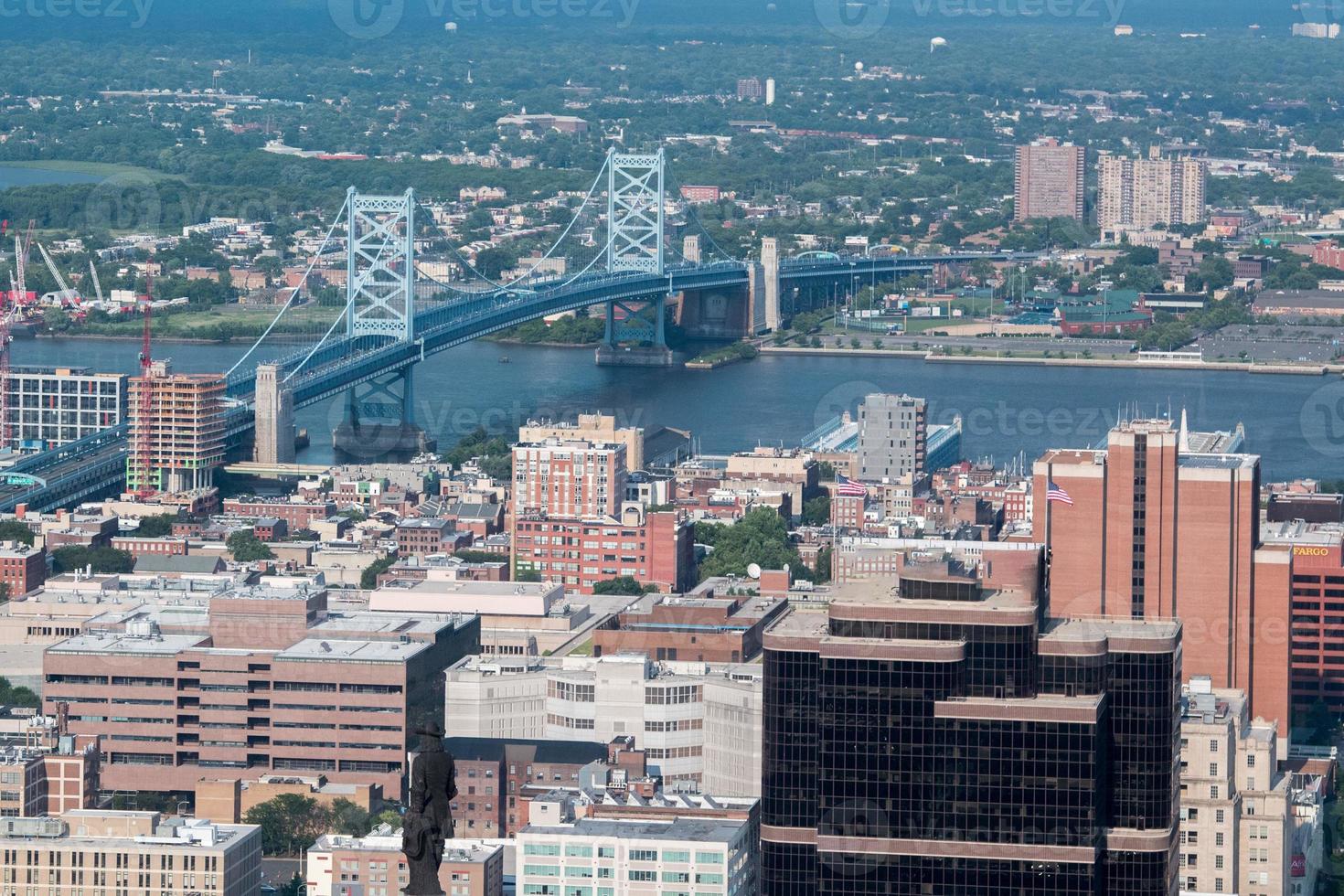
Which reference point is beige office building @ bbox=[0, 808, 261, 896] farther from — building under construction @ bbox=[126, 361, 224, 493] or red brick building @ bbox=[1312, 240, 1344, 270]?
red brick building @ bbox=[1312, 240, 1344, 270]

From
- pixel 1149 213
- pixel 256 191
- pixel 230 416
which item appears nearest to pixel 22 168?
pixel 256 191

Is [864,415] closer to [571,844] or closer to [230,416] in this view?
[230,416]

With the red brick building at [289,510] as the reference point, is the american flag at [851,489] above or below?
above

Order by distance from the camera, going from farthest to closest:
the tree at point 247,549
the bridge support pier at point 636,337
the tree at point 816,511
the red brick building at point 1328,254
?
the red brick building at point 1328,254, the bridge support pier at point 636,337, the tree at point 816,511, the tree at point 247,549

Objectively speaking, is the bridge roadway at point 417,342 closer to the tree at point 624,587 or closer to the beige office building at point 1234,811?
the tree at point 624,587

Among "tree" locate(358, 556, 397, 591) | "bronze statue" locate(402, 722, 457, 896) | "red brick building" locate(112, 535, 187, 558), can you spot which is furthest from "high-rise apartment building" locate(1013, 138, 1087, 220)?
"bronze statue" locate(402, 722, 457, 896)

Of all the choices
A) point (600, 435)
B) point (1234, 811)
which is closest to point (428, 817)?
point (1234, 811)

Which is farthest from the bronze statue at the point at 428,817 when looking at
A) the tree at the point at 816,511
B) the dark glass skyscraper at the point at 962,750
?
the tree at the point at 816,511

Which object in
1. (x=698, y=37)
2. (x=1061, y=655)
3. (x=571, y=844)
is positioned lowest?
(x=571, y=844)
